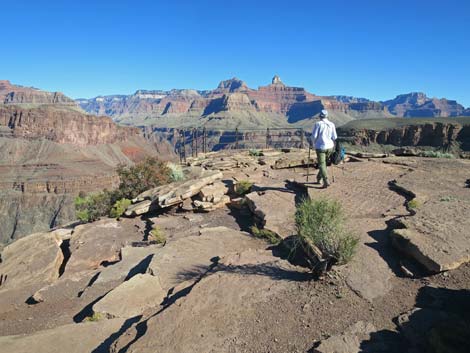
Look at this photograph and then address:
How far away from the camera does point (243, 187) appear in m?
11.4

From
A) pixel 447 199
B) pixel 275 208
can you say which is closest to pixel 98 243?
pixel 275 208

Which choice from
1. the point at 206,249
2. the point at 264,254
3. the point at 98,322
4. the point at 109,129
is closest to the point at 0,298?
the point at 98,322

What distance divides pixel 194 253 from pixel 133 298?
5.62ft

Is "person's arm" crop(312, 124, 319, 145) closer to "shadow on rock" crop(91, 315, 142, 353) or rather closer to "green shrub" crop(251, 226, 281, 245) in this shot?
"green shrub" crop(251, 226, 281, 245)

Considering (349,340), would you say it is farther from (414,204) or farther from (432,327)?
(414,204)

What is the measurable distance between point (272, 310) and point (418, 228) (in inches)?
122

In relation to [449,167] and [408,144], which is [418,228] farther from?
[408,144]

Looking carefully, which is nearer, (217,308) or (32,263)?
(217,308)

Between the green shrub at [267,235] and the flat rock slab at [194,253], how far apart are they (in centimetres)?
15

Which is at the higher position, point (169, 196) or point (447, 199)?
point (447, 199)

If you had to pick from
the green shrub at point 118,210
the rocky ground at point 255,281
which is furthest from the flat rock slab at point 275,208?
the green shrub at point 118,210

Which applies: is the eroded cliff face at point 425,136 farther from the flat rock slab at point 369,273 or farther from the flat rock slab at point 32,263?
the flat rock slab at point 32,263

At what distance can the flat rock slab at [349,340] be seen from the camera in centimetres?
362

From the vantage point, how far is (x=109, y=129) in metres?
158
